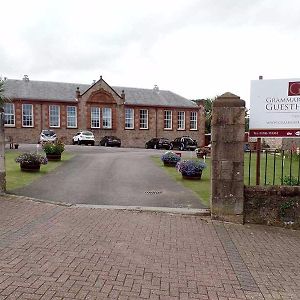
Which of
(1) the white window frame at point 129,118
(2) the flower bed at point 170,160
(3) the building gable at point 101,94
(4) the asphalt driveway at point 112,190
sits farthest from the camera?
(1) the white window frame at point 129,118

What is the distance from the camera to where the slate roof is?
148 feet

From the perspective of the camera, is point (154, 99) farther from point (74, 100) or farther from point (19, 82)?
point (19, 82)

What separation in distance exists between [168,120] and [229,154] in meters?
43.9

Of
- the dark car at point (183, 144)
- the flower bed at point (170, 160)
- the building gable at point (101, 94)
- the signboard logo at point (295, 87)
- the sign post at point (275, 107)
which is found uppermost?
the building gable at point (101, 94)

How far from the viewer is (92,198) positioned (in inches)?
368

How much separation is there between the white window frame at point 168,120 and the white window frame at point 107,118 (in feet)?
27.4

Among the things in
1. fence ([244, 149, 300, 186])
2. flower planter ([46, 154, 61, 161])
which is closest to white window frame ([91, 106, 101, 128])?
flower planter ([46, 154, 61, 161])

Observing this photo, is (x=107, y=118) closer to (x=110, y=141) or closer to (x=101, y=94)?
(x=101, y=94)

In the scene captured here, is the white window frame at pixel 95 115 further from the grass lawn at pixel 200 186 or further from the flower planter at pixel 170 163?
the grass lawn at pixel 200 186

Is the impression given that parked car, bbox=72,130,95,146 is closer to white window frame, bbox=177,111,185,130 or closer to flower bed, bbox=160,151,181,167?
white window frame, bbox=177,111,185,130

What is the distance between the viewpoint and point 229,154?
736 centimetres

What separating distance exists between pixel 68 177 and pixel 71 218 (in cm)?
610

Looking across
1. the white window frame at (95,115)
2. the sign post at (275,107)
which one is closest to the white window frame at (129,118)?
the white window frame at (95,115)

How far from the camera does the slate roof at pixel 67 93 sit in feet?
148
